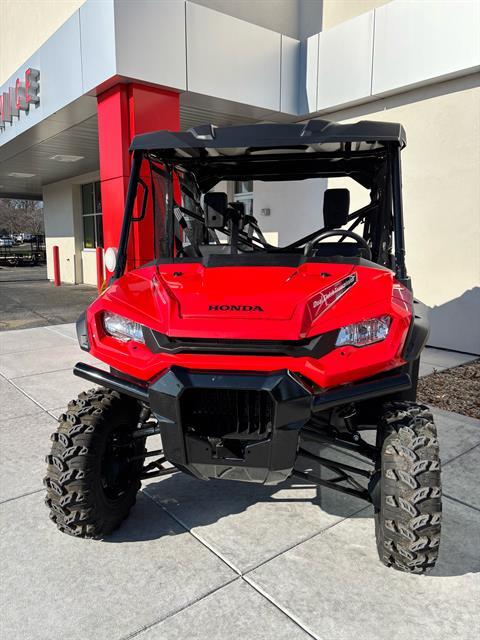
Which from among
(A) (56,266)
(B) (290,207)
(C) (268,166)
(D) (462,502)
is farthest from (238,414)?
(A) (56,266)

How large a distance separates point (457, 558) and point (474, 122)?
5.68 metres

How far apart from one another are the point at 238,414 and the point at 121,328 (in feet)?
2.20

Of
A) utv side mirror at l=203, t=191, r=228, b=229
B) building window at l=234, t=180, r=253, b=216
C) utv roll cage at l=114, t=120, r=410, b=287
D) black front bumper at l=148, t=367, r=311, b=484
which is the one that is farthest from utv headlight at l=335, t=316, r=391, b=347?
building window at l=234, t=180, r=253, b=216

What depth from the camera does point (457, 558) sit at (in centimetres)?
246

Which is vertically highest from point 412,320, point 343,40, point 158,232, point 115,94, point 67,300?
point 343,40

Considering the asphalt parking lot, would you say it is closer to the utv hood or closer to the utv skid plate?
the utv hood

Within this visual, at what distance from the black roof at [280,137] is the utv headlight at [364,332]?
3.34 feet

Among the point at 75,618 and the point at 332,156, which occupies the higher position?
the point at 332,156

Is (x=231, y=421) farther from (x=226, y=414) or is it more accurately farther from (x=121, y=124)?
(x=121, y=124)

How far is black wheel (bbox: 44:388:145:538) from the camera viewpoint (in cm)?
240

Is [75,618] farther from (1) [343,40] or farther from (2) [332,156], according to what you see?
(1) [343,40]

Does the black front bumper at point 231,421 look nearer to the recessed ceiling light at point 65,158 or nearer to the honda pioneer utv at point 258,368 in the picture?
the honda pioneer utv at point 258,368

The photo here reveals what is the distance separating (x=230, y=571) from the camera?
2348 millimetres

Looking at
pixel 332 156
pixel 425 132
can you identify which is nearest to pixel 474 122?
pixel 425 132
